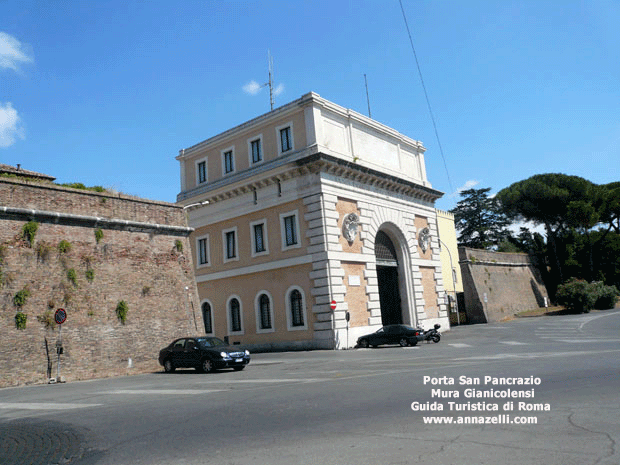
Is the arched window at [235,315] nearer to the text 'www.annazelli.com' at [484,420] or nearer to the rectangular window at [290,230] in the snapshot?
the rectangular window at [290,230]

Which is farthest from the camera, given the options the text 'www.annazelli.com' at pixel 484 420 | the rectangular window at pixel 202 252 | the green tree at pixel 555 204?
the green tree at pixel 555 204

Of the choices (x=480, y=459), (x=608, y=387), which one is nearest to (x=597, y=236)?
(x=608, y=387)

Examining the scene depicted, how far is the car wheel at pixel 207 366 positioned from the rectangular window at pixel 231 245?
1447 centimetres

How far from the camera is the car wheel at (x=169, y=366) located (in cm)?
1961

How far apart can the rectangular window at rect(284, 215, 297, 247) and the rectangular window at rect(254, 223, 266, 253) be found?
6.30 ft

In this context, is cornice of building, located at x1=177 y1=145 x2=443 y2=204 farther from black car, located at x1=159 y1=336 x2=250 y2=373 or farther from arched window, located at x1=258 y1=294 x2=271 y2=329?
black car, located at x1=159 y1=336 x2=250 y2=373

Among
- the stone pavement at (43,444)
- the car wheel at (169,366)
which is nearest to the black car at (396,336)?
the car wheel at (169,366)

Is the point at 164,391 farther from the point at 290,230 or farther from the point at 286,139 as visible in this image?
the point at 286,139

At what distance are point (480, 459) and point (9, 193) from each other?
19.3m

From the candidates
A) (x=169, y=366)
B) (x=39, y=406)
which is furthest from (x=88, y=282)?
(x=39, y=406)

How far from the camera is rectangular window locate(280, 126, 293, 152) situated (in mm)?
30422

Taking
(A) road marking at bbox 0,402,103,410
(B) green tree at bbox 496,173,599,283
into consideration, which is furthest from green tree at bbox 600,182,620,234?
(A) road marking at bbox 0,402,103,410

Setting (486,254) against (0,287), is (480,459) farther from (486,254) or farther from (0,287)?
(486,254)

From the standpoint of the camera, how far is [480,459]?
511 cm
